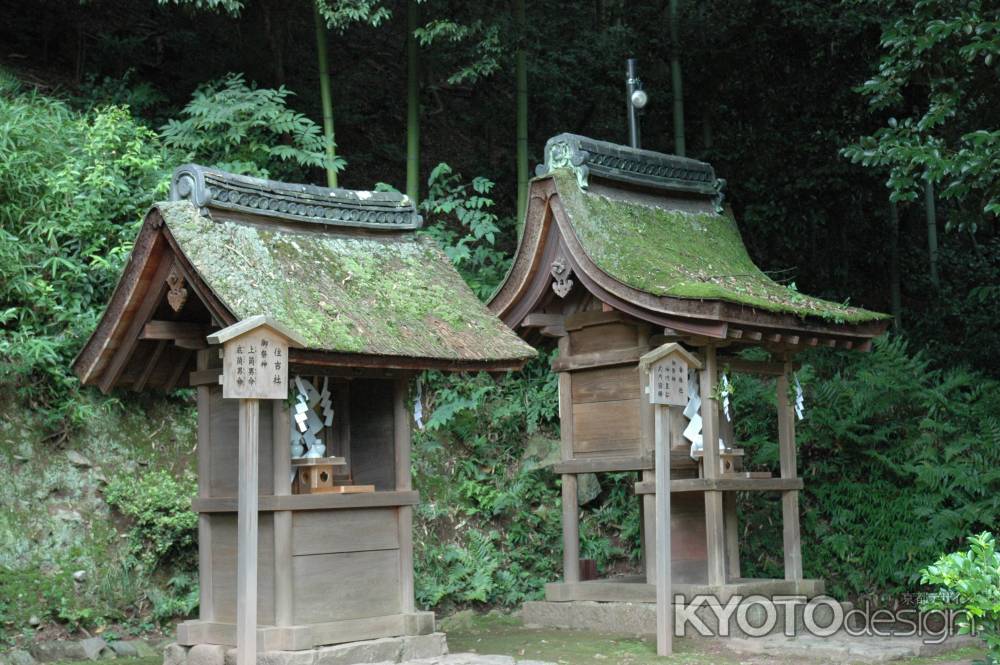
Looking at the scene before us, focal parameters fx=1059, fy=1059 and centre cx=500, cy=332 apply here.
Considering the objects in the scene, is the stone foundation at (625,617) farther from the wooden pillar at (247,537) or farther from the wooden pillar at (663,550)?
the wooden pillar at (247,537)

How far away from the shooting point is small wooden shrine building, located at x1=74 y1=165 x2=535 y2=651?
764 cm

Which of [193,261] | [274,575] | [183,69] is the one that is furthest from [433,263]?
[183,69]

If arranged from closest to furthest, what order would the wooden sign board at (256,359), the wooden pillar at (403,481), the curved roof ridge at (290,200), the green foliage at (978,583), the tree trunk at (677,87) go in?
1. the green foliage at (978,583)
2. the wooden sign board at (256,359)
3. the curved roof ridge at (290,200)
4. the wooden pillar at (403,481)
5. the tree trunk at (677,87)

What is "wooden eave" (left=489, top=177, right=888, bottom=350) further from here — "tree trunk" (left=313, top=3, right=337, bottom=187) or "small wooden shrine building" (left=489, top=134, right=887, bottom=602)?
"tree trunk" (left=313, top=3, right=337, bottom=187)

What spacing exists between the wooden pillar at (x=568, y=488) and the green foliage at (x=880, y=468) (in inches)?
102

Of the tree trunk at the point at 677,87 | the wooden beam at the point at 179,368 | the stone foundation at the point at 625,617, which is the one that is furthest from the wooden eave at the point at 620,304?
the tree trunk at the point at 677,87

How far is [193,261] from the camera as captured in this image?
7379 mm

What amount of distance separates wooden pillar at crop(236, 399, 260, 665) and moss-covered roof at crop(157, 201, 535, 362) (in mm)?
683

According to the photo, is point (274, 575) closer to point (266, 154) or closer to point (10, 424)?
point (10, 424)

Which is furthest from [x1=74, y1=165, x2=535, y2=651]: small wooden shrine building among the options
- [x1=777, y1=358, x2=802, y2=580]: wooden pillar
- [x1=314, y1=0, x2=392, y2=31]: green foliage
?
[x1=314, y1=0, x2=392, y2=31]: green foliage

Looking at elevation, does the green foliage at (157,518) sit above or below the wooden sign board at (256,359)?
below

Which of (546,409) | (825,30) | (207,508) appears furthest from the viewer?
(825,30)

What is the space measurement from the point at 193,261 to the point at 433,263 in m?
2.40

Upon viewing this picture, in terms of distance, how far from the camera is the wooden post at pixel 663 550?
8.45m
